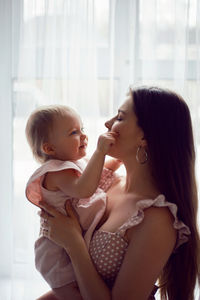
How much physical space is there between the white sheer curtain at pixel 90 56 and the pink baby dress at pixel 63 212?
0.64 metres

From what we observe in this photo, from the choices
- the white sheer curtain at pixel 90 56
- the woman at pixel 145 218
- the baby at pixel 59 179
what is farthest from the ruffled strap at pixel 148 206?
the white sheer curtain at pixel 90 56

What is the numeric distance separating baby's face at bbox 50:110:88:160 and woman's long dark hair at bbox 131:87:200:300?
0.26 meters

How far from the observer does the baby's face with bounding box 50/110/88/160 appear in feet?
5.07

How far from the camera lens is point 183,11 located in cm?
206

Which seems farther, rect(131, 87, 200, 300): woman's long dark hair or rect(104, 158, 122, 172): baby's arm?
rect(104, 158, 122, 172): baby's arm

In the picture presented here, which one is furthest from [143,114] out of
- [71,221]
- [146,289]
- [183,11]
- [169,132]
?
[183,11]

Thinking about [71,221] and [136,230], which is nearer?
[136,230]

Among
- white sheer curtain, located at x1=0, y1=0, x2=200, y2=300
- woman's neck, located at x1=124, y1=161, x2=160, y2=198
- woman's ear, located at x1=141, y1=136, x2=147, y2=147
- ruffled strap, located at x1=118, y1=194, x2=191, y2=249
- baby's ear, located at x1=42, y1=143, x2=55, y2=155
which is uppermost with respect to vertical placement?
white sheer curtain, located at x1=0, y1=0, x2=200, y2=300

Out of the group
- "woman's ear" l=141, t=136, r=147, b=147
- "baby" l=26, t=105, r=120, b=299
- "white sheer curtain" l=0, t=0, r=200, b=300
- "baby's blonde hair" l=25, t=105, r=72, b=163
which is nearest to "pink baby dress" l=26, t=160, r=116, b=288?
"baby" l=26, t=105, r=120, b=299

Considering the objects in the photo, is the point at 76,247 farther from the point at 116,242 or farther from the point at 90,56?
the point at 90,56

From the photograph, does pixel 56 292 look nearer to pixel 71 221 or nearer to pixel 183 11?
pixel 71 221

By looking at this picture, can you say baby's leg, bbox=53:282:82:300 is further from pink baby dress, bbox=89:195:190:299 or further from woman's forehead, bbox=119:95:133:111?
woman's forehead, bbox=119:95:133:111

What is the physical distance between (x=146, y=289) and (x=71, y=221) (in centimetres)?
37

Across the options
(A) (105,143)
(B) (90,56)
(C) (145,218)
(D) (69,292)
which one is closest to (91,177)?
(A) (105,143)
